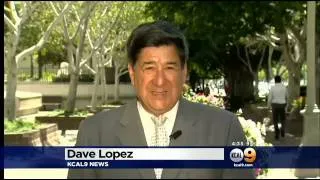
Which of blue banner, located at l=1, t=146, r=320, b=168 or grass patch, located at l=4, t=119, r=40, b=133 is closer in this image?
blue banner, located at l=1, t=146, r=320, b=168

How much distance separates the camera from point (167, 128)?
9.50 feet

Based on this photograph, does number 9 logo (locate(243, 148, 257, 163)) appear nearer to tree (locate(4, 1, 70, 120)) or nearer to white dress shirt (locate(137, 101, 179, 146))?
white dress shirt (locate(137, 101, 179, 146))

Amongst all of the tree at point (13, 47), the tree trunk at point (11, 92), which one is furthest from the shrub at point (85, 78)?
A: the tree trunk at point (11, 92)

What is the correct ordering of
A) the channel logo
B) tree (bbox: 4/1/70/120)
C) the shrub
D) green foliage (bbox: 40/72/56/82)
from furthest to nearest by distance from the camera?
1. tree (bbox: 4/1/70/120)
2. the shrub
3. green foliage (bbox: 40/72/56/82)
4. the channel logo

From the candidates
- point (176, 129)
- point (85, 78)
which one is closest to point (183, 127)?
point (176, 129)

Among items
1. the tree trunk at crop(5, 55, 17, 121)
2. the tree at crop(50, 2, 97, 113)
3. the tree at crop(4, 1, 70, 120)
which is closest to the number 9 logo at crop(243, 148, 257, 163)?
the tree at crop(50, 2, 97, 113)

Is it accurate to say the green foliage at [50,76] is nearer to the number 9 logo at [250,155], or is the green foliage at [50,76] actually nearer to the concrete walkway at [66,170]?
the concrete walkway at [66,170]

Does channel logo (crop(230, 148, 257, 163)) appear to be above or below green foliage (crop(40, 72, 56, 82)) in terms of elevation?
below

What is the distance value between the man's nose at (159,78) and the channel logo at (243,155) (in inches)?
24.7

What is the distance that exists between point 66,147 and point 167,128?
719 mm

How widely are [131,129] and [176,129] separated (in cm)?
22

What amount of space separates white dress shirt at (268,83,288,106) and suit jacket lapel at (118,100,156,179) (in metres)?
1.32

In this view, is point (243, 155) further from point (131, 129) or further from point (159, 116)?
point (131, 129)

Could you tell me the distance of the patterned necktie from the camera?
113 inches
